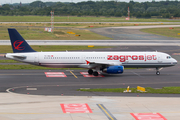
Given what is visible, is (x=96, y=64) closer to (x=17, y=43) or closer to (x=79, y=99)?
(x=17, y=43)

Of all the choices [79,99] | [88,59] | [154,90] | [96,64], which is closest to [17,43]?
[88,59]

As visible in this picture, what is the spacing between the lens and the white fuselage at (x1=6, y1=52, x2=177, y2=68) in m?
41.5

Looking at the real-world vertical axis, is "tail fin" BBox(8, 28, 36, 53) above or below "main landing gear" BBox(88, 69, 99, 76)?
above

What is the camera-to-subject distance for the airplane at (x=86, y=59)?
41.1m

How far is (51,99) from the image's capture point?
91.4 ft

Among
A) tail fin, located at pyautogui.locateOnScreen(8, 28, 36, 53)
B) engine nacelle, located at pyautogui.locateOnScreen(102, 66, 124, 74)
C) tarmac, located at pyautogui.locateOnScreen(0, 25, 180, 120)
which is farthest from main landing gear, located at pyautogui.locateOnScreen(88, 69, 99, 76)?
tail fin, located at pyautogui.locateOnScreen(8, 28, 36, 53)

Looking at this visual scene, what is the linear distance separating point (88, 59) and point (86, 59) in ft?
1.09

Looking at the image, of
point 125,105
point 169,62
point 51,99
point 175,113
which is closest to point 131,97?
point 125,105

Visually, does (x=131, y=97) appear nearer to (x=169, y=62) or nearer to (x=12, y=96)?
(x=12, y=96)

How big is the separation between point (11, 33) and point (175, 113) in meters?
27.8

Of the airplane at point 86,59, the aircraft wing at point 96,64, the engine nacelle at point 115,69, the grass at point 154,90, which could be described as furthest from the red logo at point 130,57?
the grass at point 154,90

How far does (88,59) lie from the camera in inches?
1663

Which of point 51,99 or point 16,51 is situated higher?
point 16,51

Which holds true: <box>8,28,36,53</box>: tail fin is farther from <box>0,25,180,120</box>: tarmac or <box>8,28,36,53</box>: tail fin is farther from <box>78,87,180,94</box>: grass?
<box>78,87,180,94</box>: grass
